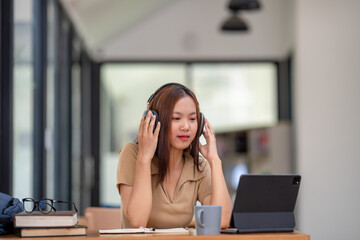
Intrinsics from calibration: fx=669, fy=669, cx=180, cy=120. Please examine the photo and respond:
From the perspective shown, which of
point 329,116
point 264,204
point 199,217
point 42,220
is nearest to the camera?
point 42,220

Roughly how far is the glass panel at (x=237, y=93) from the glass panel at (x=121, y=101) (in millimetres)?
395

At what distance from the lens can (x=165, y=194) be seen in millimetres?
2604

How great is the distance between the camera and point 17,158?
413 centimetres

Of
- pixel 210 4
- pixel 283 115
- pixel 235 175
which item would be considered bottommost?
pixel 235 175

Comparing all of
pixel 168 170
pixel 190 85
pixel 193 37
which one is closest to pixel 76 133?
pixel 190 85

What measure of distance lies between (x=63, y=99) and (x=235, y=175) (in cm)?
288

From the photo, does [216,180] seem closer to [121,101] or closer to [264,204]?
[264,204]

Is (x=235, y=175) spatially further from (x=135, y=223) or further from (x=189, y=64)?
(x=135, y=223)

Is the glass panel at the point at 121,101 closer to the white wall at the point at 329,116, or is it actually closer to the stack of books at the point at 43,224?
the white wall at the point at 329,116

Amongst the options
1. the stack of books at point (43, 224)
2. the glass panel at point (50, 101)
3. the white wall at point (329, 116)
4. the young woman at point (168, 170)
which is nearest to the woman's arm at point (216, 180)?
the young woman at point (168, 170)

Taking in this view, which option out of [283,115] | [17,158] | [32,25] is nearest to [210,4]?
[283,115]

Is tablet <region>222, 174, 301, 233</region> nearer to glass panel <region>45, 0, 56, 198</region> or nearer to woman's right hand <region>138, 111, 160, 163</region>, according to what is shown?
woman's right hand <region>138, 111, 160, 163</region>

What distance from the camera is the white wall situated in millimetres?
5895

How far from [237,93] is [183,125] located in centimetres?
757
